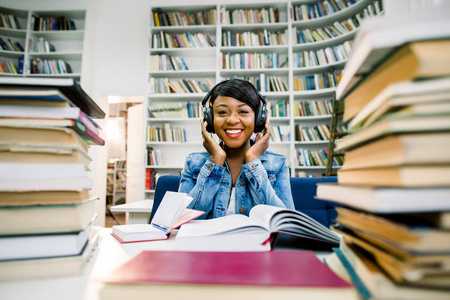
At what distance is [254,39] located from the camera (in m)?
3.38

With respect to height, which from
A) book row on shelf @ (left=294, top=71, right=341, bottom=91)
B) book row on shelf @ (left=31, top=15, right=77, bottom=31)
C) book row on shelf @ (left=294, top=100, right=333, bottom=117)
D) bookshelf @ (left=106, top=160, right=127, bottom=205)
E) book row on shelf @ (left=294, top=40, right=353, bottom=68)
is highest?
book row on shelf @ (left=31, top=15, right=77, bottom=31)

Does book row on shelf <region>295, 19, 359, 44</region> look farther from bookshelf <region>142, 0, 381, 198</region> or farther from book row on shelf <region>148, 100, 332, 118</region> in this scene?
book row on shelf <region>148, 100, 332, 118</region>

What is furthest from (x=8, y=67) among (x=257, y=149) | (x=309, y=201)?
(x=309, y=201)

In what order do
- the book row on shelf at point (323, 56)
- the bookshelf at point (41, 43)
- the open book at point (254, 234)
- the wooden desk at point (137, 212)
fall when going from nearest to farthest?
the open book at point (254, 234)
the wooden desk at point (137, 212)
the book row on shelf at point (323, 56)
the bookshelf at point (41, 43)

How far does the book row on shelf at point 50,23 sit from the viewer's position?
3.66 metres

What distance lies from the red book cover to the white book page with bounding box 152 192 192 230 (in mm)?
298

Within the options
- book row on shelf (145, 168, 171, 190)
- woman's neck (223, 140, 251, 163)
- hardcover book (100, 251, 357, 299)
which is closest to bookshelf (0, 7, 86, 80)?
book row on shelf (145, 168, 171, 190)

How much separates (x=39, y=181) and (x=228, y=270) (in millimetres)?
360

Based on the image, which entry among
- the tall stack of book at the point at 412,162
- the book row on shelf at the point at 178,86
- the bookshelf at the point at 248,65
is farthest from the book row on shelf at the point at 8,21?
the tall stack of book at the point at 412,162

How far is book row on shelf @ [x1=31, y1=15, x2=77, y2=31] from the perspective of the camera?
3664 millimetres

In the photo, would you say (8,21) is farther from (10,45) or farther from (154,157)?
(154,157)

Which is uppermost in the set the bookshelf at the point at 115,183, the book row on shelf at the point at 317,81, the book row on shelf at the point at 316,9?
the book row on shelf at the point at 316,9

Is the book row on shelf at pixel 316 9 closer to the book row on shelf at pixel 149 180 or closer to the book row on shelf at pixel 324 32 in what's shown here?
the book row on shelf at pixel 324 32

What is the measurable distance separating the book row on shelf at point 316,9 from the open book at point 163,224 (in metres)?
3.39
